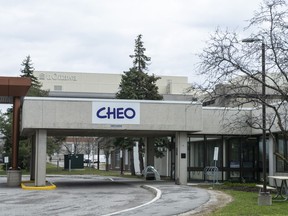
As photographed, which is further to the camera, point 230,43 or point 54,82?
point 54,82

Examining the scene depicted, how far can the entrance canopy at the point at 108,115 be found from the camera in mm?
26406

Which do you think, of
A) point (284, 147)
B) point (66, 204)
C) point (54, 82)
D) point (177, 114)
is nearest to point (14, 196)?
point (66, 204)

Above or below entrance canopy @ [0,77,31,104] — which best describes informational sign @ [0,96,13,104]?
below

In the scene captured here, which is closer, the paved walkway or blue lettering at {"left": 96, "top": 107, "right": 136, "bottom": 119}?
the paved walkway

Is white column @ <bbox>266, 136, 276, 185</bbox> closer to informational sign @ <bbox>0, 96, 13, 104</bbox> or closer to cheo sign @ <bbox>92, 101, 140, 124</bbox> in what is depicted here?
cheo sign @ <bbox>92, 101, 140, 124</bbox>

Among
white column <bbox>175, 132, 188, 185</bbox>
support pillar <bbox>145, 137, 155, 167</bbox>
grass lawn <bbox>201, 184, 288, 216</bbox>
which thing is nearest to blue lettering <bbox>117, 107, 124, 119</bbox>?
white column <bbox>175, 132, 188, 185</bbox>

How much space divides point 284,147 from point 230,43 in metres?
11.7

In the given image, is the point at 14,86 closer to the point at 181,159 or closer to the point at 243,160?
the point at 181,159

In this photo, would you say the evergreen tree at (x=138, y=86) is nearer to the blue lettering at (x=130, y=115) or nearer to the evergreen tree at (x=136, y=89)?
the evergreen tree at (x=136, y=89)

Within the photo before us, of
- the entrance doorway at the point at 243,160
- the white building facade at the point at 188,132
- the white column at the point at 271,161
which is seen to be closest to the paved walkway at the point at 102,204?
the white building facade at the point at 188,132

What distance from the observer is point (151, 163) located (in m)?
36.4

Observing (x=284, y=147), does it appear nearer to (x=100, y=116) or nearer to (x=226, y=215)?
(x=100, y=116)

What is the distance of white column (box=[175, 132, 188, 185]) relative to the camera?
2853 cm

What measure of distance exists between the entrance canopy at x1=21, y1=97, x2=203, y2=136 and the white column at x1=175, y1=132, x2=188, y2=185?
0.75 meters
